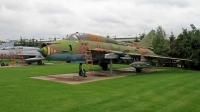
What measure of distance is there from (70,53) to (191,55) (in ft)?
45.2

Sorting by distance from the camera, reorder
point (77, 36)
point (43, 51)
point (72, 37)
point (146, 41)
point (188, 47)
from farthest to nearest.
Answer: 1. point (146, 41)
2. point (188, 47)
3. point (77, 36)
4. point (72, 37)
5. point (43, 51)

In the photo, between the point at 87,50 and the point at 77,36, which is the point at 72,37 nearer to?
the point at 77,36

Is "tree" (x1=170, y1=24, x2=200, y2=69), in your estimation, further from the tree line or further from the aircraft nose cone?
the aircraft nose cone

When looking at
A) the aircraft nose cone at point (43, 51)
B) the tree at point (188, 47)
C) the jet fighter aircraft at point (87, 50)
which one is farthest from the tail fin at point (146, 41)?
the aircraft nose cone at point (43, 51)

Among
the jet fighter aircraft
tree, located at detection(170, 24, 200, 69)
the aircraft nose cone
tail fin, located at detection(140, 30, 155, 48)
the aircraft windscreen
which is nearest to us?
the aircraft nose cone

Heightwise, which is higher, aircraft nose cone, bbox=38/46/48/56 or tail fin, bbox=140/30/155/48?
tail fin, bbox=140/30/155/48

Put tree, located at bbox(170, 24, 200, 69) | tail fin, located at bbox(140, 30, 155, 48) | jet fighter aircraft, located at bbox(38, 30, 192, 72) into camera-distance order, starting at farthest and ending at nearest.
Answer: tail fin, located at bbox(140, 30, 155, 48)
tree, located at bbox(170, 24, 200, 69)
jet fighter aircraft, located at bbox(38, 30, 192, 72)

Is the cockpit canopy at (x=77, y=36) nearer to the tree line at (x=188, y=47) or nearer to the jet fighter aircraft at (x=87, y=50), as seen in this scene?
the jet fighter aircraft at (x=87, y=50)

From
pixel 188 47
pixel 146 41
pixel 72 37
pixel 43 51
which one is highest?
pixel 146 41

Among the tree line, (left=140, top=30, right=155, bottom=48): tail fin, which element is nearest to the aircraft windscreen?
(left=140, top=30, right=155, bottom=48): tail fin

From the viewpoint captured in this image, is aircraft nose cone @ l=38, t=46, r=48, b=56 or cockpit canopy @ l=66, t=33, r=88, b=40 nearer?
aircraft nose cone @ l=38, t=46, r=48, b=56

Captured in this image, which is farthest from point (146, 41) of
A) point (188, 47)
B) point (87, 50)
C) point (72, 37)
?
point (72, 37)

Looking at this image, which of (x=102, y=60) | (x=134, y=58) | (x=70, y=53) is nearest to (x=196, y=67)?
(x=134, y=58)

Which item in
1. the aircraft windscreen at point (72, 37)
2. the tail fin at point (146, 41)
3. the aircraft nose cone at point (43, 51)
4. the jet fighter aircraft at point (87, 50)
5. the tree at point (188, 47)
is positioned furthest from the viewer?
the tail fin at point (146, 41)
